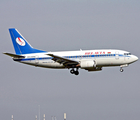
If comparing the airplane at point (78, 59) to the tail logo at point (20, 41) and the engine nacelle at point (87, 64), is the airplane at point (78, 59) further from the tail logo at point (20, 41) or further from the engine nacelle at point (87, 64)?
the tail logo at point (20, 41)

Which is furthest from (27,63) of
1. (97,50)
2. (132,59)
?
(132,59)

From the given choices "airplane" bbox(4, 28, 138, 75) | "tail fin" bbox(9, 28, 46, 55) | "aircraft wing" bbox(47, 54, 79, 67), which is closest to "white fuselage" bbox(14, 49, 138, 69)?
"airplane" bbox(4, 28, 138, 75)

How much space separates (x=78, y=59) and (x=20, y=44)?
1614 cm

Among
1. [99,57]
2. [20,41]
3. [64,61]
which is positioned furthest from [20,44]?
[99,57]

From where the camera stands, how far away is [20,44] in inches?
3433

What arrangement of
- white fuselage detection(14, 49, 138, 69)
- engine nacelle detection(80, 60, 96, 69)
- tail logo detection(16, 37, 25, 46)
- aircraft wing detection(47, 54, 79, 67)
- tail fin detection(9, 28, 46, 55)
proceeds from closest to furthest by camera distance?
aircraft wing detection(47, 54, 79, 67) → engine nacelle detection(80, 60, 96, 69) → white fuselage detection(14, 49, 138, 69) → tail fin detection(9, 28, 46, 55) → tail logo detection(16, 37, 25, 46)

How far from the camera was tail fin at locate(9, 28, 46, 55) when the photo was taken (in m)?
85.9

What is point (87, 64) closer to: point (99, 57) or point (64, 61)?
point (99, 57)

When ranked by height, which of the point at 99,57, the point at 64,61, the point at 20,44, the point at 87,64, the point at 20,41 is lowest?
the point at 87,64

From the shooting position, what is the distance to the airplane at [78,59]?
7869cm

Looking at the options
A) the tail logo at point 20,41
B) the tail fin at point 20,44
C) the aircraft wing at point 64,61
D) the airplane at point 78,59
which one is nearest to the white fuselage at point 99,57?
the airplane at point 78,59

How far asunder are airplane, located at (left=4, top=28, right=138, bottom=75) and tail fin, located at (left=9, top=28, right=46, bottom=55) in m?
0.33

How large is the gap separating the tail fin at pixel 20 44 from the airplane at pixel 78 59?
0.33m

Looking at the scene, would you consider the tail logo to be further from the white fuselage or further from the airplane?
the white fuselage
